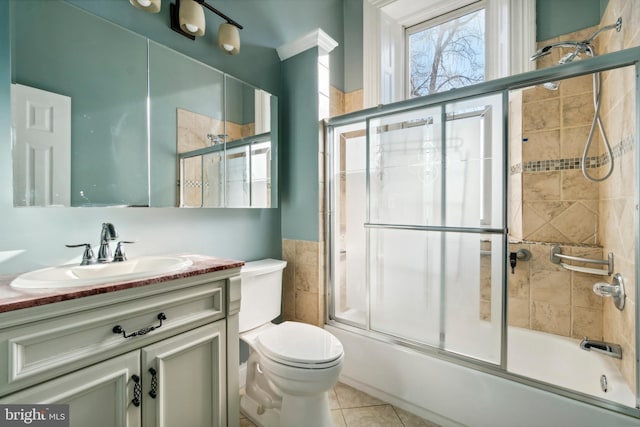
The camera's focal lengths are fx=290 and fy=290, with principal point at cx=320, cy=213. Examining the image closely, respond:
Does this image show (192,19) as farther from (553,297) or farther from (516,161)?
(553,297)

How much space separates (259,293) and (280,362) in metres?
0.51

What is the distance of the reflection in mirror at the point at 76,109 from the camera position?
3.53 feet

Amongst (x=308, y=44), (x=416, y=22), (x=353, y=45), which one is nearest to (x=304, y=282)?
(x=308, y=44)

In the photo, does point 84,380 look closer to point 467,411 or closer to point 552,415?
point 467,411

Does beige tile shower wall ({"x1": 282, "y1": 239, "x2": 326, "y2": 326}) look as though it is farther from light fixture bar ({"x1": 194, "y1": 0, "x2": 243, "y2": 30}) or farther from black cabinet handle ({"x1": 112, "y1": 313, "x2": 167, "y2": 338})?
light fixture bar ({"x1": 194, "y1": 0, "x2": 243, "y2": 30})

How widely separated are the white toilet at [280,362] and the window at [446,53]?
77.3 inches

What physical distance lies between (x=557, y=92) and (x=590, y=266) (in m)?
1.09

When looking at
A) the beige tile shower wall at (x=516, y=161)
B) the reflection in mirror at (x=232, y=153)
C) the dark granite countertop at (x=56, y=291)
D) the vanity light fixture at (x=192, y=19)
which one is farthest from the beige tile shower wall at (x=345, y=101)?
the dark granite countertop at (x=56, y=291)

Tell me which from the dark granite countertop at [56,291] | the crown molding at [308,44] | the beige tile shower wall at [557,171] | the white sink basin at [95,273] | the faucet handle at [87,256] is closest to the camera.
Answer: the dark granite countertop at [56,291]

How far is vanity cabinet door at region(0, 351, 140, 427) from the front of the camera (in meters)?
0.84

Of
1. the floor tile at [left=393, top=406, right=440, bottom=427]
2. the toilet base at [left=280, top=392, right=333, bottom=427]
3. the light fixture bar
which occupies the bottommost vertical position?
the floor tile at [left=393, top=406, right=440, bottom=427]

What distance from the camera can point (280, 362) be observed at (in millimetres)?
1320

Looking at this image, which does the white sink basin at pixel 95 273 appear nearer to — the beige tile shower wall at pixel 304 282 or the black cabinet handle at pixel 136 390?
the black cabinet handle at pixel 136 390

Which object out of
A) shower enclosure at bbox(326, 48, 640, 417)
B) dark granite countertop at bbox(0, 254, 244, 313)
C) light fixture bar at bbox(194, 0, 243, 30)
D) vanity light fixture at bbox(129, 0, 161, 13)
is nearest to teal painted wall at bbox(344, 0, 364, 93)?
shower enclosure at bbox(326, 48, 640, 417)
